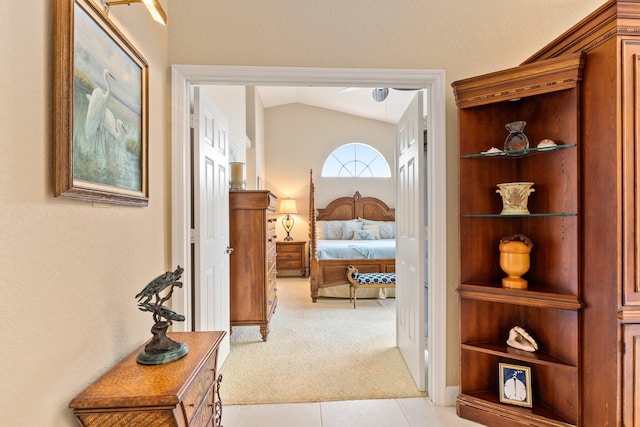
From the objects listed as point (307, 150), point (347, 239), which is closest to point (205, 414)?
point (347, 239)

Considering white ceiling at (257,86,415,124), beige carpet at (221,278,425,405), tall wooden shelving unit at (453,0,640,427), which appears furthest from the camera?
white ceiling at (257,86,415,124)

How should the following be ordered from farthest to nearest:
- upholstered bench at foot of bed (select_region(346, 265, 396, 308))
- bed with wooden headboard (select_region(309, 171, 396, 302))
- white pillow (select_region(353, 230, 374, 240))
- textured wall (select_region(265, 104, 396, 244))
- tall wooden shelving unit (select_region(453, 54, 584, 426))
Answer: textured wall (select_region(265, 104, 396, 244)) → white pillow (select_region(353, 230, 374, 240)) → bed with wooden headboard (select_region(309, 171, 396, 302)) → upholstered bench at foot of bed (select_region(346, 265, 396, 308)) → tall wooden shelving unit (select_region(453, 54, 584, 426))

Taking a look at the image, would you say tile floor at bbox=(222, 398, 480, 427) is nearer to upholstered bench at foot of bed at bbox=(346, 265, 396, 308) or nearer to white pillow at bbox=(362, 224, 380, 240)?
upholstered bench at foot of bed at bbox=(346, 265, 396, 308)

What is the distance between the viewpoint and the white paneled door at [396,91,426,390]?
2.29 m

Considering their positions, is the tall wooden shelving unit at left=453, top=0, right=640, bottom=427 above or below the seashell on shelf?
above

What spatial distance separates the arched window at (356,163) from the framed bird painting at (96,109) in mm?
5810

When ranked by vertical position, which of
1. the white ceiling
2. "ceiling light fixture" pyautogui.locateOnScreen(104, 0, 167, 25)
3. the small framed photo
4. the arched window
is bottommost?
the small framed photo

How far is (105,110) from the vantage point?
4.12 ft

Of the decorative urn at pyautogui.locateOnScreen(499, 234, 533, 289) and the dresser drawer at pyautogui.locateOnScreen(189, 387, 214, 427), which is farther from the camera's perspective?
the decorative urn at pyautogui.locateOnScreen(499, 234, 533, 289)

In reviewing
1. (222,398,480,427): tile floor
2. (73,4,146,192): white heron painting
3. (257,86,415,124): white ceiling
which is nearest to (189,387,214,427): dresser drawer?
(222,398,480,427): tile floor

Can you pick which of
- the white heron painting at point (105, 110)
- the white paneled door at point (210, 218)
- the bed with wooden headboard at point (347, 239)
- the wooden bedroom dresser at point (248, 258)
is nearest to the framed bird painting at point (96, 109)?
the white heron painting at point (105, 110)

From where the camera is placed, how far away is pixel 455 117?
2162 mm

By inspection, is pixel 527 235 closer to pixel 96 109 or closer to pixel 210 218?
pixel 210 218

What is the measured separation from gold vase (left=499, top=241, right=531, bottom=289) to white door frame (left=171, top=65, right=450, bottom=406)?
1.17 feet
